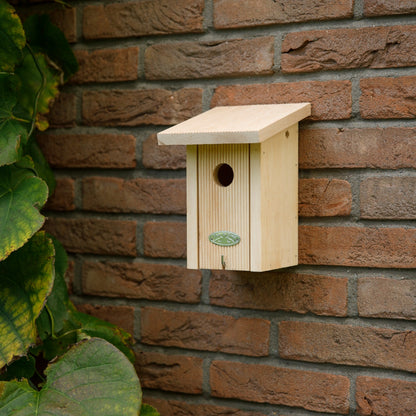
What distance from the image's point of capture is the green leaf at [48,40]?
57.5 inches

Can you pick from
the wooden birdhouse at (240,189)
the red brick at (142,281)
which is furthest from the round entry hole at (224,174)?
the red brick at (142,281)

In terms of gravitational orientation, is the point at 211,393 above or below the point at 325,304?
below

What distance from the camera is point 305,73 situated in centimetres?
135

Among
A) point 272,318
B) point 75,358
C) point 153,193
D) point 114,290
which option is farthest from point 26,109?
point 272,318

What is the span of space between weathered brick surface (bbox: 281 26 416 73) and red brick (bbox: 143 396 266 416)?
0.75m

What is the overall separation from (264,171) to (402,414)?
56cm

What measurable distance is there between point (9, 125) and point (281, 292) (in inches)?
26.0

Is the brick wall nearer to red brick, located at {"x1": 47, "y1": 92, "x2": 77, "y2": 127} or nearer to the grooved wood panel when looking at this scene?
red brick, located at {"x1": 47, "y1": 92, "x2": 77, "y2": 127}

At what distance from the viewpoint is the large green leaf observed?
3.79 ft

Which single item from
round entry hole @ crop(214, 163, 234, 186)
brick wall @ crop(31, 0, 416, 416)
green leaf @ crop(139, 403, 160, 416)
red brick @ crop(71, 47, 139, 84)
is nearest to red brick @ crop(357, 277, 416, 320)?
brick wall @ crop(31, 0, 416, 416)

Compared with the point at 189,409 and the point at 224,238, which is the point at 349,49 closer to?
the point at 224,238

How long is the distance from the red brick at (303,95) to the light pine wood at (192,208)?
0.74 ft

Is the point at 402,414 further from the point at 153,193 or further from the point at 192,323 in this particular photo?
the point at 153,193

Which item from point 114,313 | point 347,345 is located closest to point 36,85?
point 114,313
